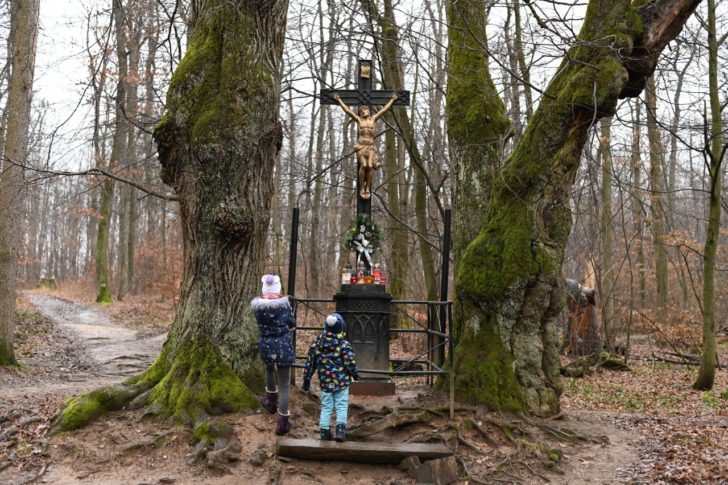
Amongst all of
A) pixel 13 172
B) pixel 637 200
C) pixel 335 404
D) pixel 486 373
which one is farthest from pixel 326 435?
Result: pixel 637 200

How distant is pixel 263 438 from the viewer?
630 cm

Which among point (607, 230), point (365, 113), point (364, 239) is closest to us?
point (364, 239)

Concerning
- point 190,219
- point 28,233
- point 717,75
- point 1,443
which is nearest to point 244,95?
point 190,219

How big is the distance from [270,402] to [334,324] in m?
1.38

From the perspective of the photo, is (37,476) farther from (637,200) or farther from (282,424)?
(637,200)

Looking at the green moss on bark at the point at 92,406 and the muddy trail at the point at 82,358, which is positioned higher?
the green moss on bark at the point at 92,406

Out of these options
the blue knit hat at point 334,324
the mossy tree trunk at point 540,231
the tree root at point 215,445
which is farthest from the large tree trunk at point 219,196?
the mossy tree trunk at point 540,231

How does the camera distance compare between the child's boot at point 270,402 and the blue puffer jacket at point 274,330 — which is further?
the child's boot at point 270,402

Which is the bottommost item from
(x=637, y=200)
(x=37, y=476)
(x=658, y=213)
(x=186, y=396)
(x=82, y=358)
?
(x=37, y=476)

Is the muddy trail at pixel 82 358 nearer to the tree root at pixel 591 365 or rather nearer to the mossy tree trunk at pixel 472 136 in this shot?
the mossy tree trunk at pixel 472 136

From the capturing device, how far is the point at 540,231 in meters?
7.64

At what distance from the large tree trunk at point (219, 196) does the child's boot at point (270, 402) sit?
0.14 meters

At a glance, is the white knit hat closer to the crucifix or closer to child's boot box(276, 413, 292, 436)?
child's boot box(276, 413, 292, 436)

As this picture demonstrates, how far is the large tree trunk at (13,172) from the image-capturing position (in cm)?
1071
